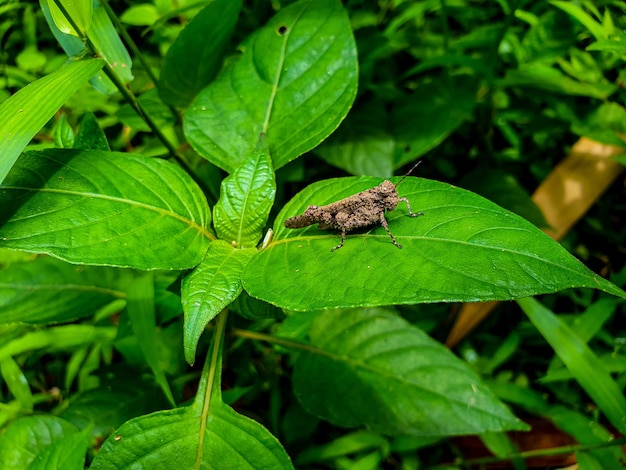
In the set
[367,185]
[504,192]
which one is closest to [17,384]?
[367,185]

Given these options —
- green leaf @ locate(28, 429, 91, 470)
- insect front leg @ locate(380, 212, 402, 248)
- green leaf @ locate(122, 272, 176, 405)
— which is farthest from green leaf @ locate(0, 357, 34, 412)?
insect front leg @ locate(380, 212, 402, 248)

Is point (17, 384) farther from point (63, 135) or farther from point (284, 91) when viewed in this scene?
point (284, 91)

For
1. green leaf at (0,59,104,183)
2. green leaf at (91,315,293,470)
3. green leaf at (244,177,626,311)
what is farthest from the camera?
green leaf at (91,315,293,470)

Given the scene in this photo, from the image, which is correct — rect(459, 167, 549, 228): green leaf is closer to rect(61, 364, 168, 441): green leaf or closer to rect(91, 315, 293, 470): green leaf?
rect(91, 315, 293, 470): green leaf

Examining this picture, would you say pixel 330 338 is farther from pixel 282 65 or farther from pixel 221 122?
pixel 282 65

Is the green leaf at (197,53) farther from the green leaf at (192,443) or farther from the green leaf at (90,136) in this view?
the green leaf at (192,443)
